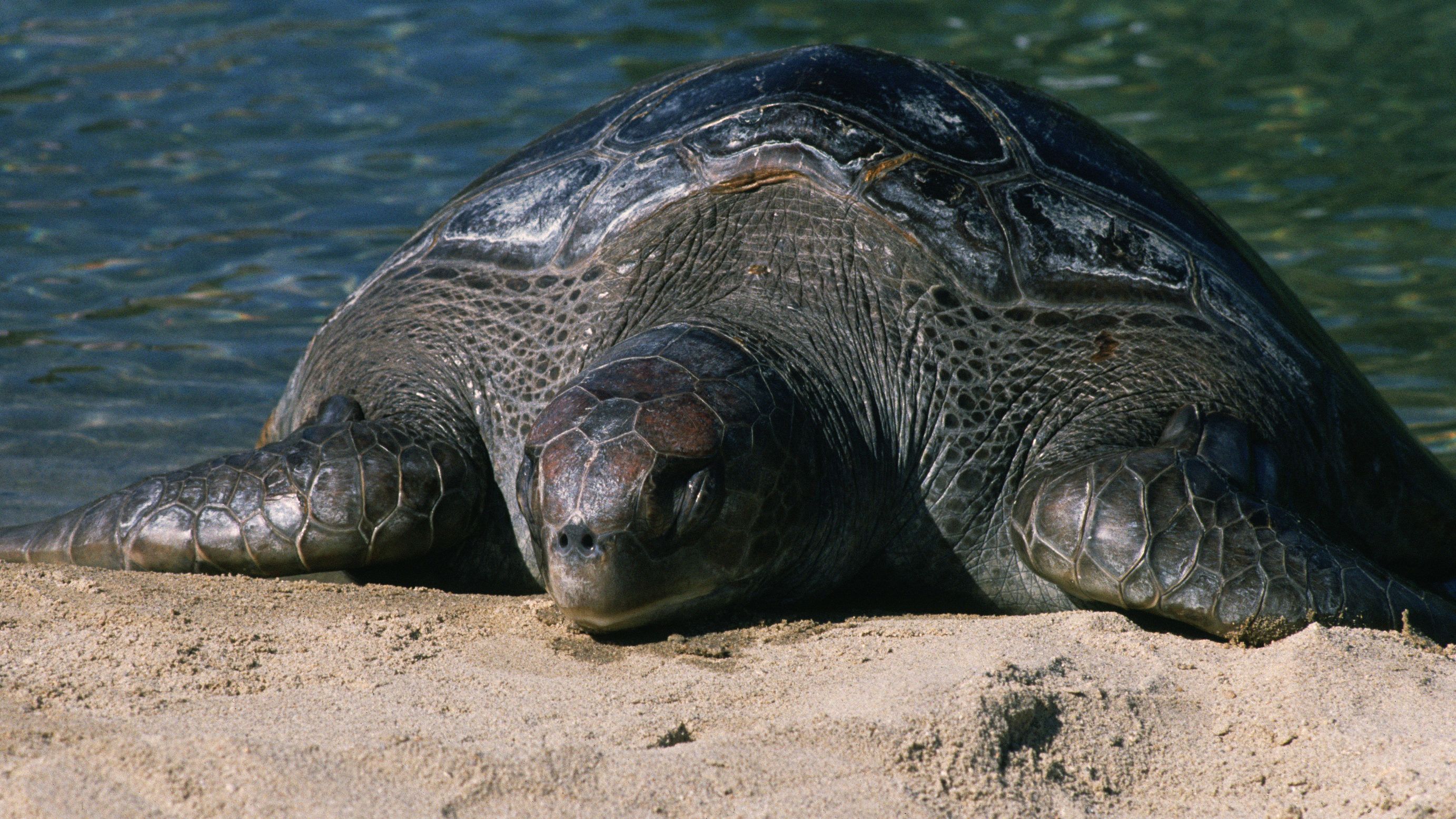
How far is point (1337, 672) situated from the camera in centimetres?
310

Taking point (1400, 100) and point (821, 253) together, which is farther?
point (1400, 100)

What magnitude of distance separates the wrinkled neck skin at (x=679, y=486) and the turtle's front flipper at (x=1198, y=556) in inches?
25.9

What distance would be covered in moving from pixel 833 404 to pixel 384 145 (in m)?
7.18

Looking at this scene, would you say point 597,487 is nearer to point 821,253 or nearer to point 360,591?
point 360,591

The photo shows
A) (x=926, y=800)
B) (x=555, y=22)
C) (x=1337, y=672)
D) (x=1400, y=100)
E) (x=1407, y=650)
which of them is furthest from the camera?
(x=555, y=22)

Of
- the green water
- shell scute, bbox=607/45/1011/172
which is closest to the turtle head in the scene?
shell scute, bbox=607/45/1011/172

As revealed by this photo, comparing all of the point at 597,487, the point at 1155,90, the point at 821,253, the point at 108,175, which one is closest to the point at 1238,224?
the point at 1155,90

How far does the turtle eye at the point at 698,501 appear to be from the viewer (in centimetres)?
341

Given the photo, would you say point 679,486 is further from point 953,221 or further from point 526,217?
point 526,217

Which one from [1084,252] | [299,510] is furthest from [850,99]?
[299,510]

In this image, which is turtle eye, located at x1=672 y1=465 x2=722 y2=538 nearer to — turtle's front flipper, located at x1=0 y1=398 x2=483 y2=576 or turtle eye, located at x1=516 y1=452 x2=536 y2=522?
turtle eye, located at x1=516 y1=452 x2=536 y2=522

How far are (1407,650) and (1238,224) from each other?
20.3ft

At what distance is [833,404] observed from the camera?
4.01m

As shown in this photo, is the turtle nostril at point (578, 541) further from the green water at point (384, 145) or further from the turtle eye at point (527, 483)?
the green water at point (384, 145)
